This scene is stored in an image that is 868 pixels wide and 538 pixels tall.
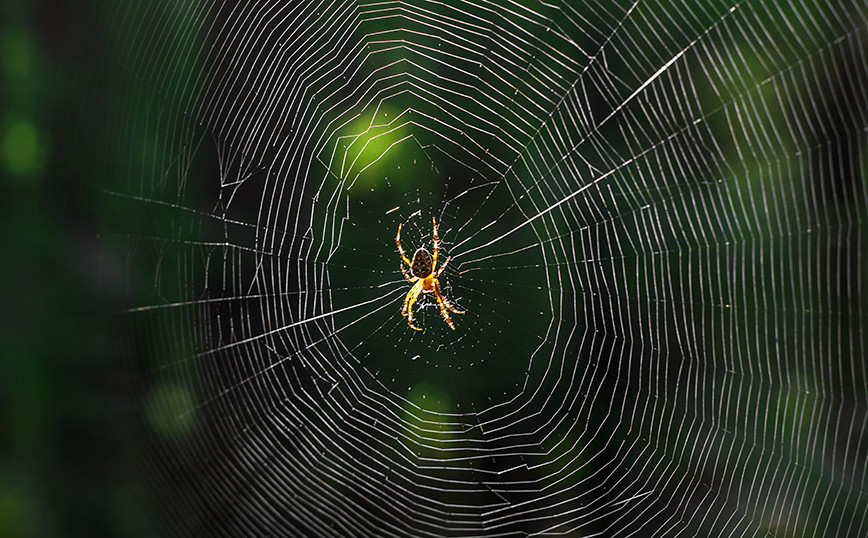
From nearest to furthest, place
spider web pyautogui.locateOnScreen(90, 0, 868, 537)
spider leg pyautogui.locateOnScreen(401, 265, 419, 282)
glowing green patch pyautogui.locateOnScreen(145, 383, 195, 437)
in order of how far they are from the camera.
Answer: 1. spider web pyautogui.locateOnScreen(90, 0, 868, 537)
2. glowing green patch pyautogui.locateOnScreen(145, 383, 195, 437)
3. spider leg pyautogui.locateOnScreen(401, 265, 419, 282)

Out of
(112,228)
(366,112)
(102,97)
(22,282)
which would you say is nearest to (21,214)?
(22,282)

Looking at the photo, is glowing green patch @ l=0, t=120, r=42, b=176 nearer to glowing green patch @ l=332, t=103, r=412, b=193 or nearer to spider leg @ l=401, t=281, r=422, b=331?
glowing green patch @ l=332, t=103, r=412, b=193

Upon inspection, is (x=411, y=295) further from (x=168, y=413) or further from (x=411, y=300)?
(x=168, y=413)

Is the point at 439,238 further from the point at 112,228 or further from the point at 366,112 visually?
the point at 112,228

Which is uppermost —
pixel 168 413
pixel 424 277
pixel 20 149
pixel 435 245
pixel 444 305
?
pixel 20 149

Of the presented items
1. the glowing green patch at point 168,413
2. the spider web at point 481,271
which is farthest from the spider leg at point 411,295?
the glowing green patch at point 168,413

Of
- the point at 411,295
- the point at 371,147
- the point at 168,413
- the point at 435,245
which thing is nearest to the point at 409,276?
the point at 411,295

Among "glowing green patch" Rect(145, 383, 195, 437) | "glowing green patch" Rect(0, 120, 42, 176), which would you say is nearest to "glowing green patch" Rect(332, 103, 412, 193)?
"glowing green patch" Rect(145, 383, 195, 437)
